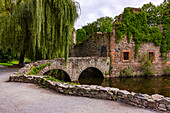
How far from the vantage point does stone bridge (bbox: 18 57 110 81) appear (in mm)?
9459

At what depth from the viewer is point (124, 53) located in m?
14.8

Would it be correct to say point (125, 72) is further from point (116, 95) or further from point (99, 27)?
point (99, 27)

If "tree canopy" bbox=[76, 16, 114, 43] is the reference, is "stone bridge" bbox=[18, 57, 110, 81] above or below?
below

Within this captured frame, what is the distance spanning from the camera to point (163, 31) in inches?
617

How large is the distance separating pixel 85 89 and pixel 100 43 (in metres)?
10.8

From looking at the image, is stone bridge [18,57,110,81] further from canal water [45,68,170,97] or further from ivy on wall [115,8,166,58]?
ivy on wall [115,8,166,58]

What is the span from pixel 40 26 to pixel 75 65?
5.06 meters

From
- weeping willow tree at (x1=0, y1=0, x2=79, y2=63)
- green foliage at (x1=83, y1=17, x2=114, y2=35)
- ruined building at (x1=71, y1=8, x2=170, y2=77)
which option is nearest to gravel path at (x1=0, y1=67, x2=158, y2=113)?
weeping willow tree at (x1=0, y1=0, x2=79, y2=63)

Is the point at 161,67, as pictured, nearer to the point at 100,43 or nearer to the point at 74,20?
the point at 100,43

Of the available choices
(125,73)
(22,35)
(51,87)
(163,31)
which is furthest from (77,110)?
(163,31)

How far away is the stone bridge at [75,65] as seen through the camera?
946 centimetres

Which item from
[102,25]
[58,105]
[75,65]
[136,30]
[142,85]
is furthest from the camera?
[102,25]

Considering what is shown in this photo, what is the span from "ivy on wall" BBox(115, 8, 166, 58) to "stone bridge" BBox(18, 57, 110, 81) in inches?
130

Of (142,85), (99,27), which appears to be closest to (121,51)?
(142,85)
